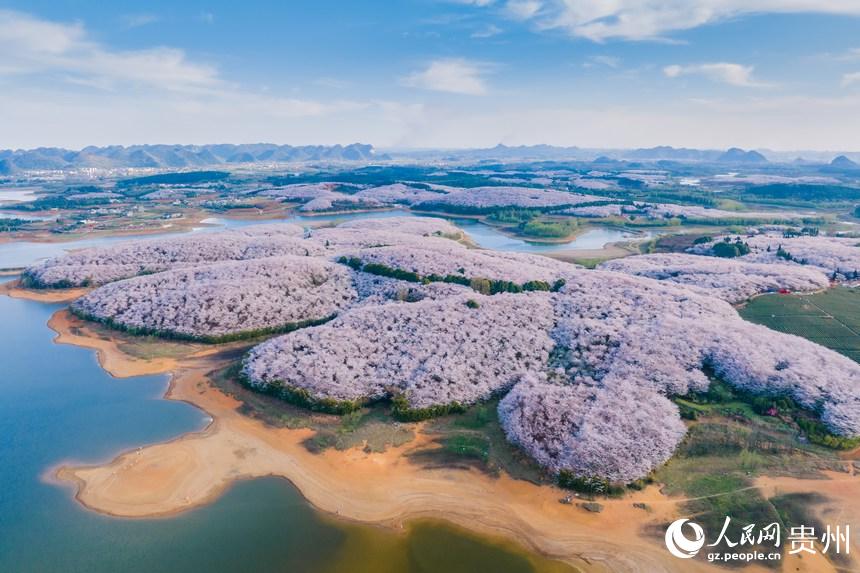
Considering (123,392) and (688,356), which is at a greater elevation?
(688,356)

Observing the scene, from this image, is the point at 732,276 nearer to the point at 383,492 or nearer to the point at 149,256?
the point at 383,492

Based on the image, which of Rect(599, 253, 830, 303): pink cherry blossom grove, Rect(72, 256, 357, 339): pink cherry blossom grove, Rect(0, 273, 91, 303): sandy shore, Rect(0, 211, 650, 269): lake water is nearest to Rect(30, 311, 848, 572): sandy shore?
Rect(72, 256, 357, 339): pink cherry blossom grove

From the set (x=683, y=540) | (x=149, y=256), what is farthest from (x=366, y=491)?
(x=149, y=256)

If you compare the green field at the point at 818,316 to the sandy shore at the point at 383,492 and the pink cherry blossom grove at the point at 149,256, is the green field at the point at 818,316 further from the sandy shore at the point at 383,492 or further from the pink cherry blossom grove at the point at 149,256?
the pink cherry blossom grove at the point at 149,256

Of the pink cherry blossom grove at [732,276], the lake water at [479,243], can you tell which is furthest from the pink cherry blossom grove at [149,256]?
the pink cherry blossom grove at [732,276]

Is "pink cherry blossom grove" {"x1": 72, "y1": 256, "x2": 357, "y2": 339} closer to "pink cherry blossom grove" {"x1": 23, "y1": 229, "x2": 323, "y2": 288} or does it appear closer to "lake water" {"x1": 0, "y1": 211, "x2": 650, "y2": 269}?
"pink cherry blossom grove" {"x1": 23, "y1": 229, "x2": 323, "y2": 288}

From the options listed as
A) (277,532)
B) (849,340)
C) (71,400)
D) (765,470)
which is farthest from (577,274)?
Result: (71,400)

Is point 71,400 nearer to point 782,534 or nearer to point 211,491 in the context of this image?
point 211,491
